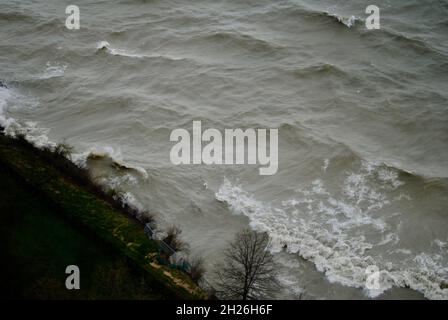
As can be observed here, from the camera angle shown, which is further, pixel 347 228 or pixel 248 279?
pixel 347 228

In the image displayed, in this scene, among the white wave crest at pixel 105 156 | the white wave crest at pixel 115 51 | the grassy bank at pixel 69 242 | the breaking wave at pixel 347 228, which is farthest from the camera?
the white wave crest at pixel 115 51

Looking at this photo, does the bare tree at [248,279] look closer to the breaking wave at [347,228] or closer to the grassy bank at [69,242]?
the grassy bank at [69,242]

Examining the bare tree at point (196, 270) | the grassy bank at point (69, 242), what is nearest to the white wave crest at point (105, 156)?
the grassy bank at point (69, 242)

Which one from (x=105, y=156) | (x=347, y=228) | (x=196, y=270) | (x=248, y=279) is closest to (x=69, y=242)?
(x=196, y=270)

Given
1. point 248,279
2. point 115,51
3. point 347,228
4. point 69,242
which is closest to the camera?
point 69,242

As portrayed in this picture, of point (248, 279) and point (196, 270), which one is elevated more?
point (196, 270)

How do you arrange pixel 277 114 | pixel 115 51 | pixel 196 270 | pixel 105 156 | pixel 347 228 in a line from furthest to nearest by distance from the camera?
pixel 115 51
pixel 277 114
pixel 105 156
pixel 347 228
pixel 196 270

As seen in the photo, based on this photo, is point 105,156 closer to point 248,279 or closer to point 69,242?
point 69,242

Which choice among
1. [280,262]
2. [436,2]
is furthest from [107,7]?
[280,262]
